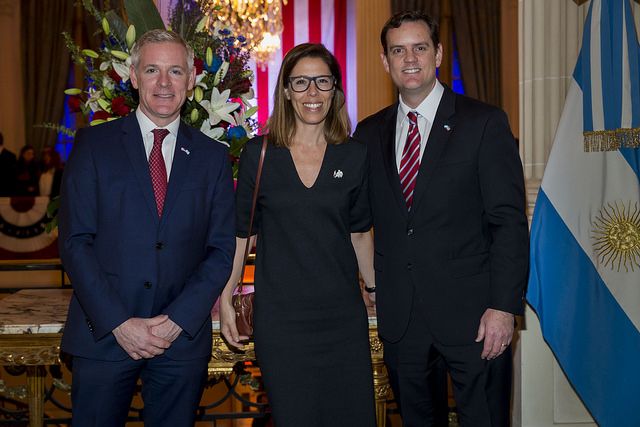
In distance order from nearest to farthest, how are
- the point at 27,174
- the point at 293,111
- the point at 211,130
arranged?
the point at 293,111, the point at 211,130, the point at 27,174

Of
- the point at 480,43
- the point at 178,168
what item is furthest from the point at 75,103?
the point at 480,43

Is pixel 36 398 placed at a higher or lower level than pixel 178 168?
lower

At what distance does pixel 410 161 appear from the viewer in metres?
2.87

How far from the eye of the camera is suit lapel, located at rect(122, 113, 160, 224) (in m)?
2.70

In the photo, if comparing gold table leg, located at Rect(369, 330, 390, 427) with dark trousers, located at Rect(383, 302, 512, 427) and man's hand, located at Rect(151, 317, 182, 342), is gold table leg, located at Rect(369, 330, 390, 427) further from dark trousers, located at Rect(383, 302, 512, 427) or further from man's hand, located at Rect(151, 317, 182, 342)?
man's hand, located at Rect(151, 317, 182, 342)

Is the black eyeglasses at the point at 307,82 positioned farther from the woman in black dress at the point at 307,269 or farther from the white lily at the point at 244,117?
the white lily at the point at 244,117

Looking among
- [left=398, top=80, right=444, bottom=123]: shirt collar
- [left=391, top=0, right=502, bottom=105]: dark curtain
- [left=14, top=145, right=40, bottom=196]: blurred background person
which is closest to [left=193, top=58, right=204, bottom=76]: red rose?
[left=398, top=80, right=444, bottom=123]: shirt collar

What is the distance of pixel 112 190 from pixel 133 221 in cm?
13

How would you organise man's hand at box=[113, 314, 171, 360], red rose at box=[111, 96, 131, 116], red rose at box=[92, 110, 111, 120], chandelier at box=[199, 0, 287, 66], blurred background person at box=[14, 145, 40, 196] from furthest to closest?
1. blurred background person at box=[14, 145, 40, 196]
2. chandelier at box=[199, 0, 287, 66]
3. red rose at box=[92, 110, 111, 120]
4. red rose at box=[111, 96, 131, 116]
5. man's hand at box=[113, 314, 171, 360]

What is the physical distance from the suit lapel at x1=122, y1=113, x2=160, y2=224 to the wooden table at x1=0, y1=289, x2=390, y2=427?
862 millimetres

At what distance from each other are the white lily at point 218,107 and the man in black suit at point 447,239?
814 mm

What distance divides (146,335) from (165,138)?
27.2 inches

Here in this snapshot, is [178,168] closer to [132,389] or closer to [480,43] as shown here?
[132,389]

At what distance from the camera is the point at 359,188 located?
9.73 ft
